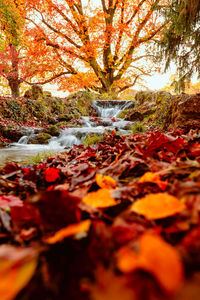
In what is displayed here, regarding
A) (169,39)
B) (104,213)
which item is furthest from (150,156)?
(169,39)

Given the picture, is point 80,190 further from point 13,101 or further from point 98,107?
point 98,107

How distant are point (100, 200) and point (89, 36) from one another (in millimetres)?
16027

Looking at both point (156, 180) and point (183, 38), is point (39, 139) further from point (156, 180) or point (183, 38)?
point (156, 180)

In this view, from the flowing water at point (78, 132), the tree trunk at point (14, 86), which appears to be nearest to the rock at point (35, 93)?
the flowing water at point (78, 132)

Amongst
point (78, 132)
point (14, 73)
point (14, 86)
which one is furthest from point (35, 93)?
point (78, 132)

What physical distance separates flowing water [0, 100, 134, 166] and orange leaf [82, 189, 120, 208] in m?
3.59

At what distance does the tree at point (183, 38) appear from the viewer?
3.50 metres

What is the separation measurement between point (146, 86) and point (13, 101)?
13142mm

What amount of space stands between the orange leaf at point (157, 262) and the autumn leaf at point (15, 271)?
0.20 metres

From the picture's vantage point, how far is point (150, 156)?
129 cm

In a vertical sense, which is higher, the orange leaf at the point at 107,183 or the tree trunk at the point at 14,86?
the tree trunk at the point at 14,86

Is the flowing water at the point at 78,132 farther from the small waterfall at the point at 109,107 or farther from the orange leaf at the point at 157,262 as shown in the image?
the orange leaf at the point at 157,262

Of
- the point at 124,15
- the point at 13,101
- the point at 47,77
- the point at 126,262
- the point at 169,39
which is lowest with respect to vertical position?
the point at 126,262

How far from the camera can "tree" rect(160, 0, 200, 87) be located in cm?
350
